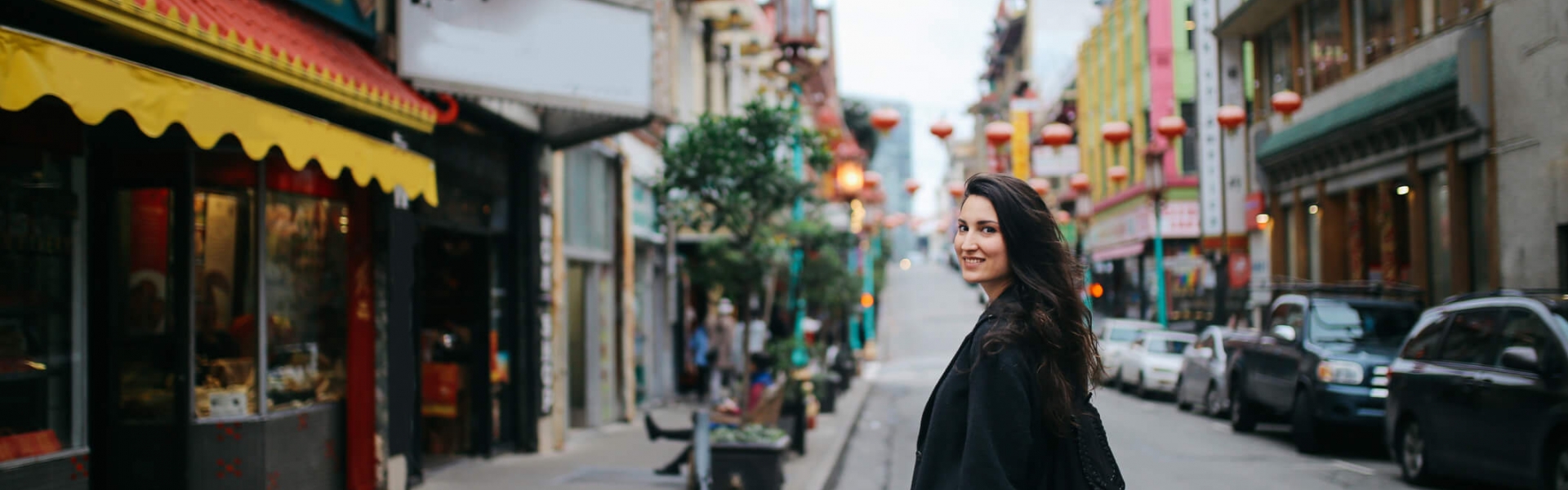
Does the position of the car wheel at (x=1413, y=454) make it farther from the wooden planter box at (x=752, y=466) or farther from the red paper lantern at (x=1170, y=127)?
the red paper lantern at (x=1170, y=127)

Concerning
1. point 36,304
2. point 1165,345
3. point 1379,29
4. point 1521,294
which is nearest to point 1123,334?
point 1165,345

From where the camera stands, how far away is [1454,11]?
18.8 m

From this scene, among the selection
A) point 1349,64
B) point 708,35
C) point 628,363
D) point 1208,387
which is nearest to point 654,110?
point 628,363

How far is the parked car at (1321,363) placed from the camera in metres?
13.4

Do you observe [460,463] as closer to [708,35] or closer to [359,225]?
[359,225]

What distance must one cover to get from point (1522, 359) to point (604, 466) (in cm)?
840

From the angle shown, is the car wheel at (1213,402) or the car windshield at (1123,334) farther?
the car windshield at (1123,334)

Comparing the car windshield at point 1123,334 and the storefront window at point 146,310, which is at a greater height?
the storefront window at point 146,310

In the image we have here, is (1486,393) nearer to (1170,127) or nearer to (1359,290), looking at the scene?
(1359,290)

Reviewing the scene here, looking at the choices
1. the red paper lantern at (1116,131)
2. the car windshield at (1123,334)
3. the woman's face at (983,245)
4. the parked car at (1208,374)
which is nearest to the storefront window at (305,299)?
the woman's face at (983,245)

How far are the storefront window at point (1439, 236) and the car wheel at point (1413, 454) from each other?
9632mm

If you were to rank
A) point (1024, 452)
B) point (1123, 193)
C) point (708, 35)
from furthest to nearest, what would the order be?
point (1123, 193) → point (708, 35) → point (1024, 452)

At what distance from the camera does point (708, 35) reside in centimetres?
2628

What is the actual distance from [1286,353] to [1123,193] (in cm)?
3161
